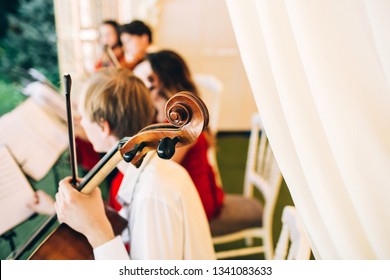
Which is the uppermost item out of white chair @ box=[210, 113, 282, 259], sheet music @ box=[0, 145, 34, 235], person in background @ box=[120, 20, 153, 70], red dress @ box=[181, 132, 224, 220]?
person in background @ box=[120, 20, 153, 70]

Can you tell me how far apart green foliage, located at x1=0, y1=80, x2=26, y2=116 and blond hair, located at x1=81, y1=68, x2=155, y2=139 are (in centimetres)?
19

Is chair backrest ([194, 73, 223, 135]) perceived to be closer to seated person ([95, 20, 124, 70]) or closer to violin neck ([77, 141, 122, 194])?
seated person ([95, 20, 124, 70])

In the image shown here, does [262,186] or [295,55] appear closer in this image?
[295,55]

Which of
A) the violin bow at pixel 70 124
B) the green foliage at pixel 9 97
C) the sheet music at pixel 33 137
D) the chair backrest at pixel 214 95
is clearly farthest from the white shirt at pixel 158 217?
the chair backrest at pixel 214 95

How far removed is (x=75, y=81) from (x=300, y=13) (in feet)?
1.78

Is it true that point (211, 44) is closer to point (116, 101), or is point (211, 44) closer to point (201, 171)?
point (201, 171)

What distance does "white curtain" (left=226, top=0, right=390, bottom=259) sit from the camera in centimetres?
55

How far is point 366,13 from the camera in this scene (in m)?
0.55

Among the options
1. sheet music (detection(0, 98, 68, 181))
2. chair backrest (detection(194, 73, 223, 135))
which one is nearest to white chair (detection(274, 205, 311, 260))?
sheet music (detection(0, 98, 68, 181))

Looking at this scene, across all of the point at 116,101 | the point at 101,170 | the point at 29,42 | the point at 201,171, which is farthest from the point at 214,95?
the point at 101,170

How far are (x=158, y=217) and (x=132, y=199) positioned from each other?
0.08 m

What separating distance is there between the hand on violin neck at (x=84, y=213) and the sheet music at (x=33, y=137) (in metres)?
0.16
